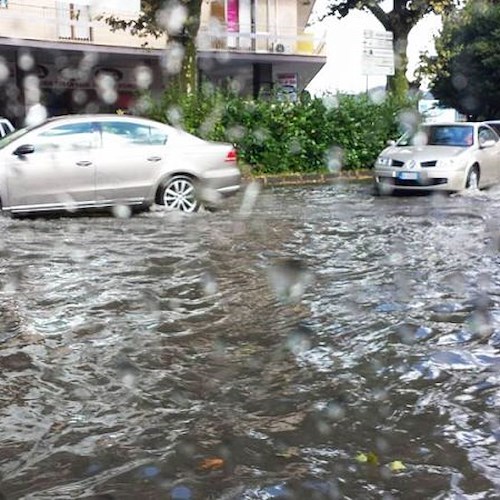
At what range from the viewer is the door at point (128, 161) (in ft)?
31.3

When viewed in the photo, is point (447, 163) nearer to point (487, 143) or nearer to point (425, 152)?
point (425, 152)

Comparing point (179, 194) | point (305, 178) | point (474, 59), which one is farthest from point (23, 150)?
point (474, 59)

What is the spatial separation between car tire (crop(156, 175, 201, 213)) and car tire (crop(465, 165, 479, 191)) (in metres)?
5.17

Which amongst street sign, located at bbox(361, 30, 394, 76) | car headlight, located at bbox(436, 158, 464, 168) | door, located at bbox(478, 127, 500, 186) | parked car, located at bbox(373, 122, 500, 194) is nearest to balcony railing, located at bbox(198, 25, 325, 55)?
street sign, located at bbox(361, 30, 394, 76)

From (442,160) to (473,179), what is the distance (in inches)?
36.6

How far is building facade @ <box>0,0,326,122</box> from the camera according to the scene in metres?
23.3

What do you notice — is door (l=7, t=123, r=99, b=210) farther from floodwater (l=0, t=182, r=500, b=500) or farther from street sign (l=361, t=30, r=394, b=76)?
street sign (l=361, t=30, r=394, b=76)

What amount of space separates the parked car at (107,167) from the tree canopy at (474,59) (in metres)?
24.8

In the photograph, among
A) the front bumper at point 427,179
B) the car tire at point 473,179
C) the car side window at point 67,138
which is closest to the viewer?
the car side window at point 67,138

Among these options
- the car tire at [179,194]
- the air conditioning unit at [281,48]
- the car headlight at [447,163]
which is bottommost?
the car tire at [179,194]

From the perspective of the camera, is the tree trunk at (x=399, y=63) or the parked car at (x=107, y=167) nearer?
the parked car at (x=107, y=167)

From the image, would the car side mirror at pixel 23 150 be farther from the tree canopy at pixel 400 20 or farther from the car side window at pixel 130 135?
the tree canopy at pixel 400 20

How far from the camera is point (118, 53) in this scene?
24453 millimetres

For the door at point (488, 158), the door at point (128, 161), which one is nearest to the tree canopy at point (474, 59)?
the door at point (488, 158)
